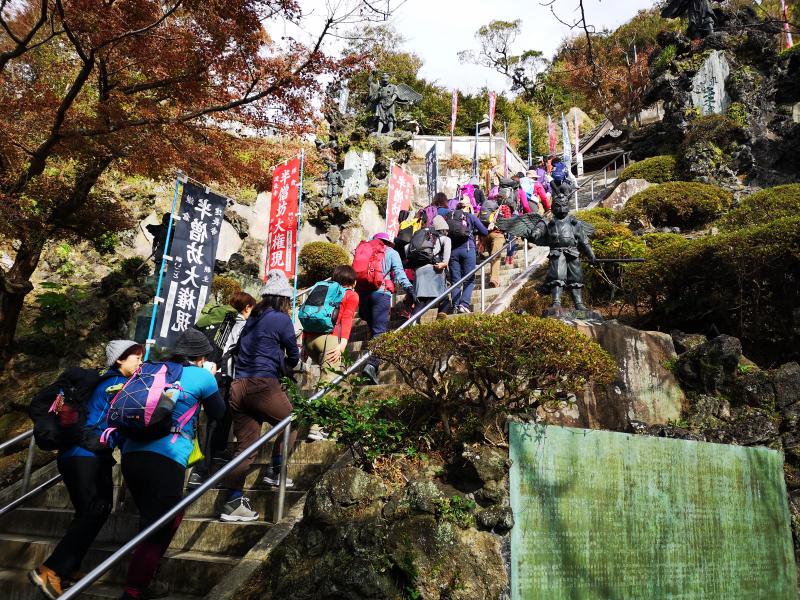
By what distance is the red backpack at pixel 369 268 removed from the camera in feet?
23.0

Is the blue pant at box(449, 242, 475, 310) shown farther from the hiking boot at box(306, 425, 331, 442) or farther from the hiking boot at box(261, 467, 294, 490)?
the hiking boot at box(261, 467, 294, 490)

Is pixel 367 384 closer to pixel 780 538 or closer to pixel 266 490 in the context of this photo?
pixel 266 490

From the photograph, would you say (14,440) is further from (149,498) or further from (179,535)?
(149,498)

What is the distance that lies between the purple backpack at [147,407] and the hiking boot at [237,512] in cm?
101

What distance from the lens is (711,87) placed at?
19250 millimetres

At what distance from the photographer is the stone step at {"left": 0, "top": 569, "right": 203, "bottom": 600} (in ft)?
13.4

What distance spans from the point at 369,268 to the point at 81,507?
3.87m

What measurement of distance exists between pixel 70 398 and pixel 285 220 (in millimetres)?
6231

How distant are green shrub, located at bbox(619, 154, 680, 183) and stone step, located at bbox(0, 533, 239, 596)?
51.9ft

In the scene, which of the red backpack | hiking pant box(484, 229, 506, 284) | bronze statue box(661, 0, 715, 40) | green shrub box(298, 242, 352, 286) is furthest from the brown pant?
bronze statue box(661, 0, 715, 40)

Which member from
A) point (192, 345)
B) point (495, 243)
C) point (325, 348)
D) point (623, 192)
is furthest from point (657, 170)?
point (192, 345)

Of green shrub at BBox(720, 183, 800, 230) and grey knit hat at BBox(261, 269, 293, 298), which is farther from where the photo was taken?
green shrub at BBox(720, 183, 800, 230)

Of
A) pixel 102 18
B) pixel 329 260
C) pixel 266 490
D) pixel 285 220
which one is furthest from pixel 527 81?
pixel 266 490

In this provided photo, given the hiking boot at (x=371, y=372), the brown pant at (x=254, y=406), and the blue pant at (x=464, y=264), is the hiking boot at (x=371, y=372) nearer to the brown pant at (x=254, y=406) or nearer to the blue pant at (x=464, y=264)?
the brown pant at (x=254, y=406)
